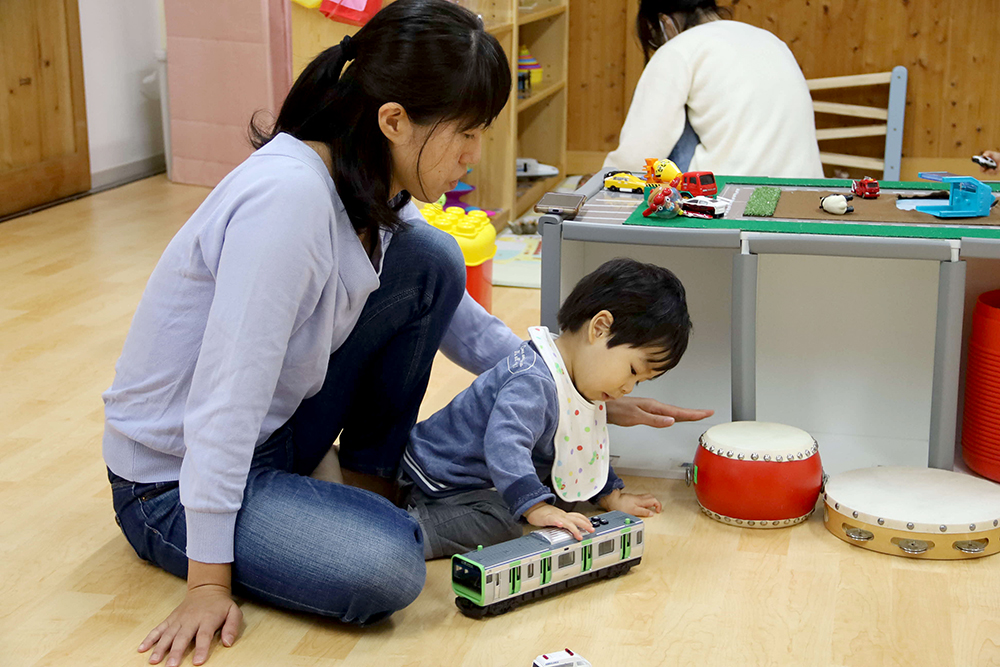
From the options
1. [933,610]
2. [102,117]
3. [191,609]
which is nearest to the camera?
[191,609]

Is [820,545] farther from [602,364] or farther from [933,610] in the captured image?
[602,364]

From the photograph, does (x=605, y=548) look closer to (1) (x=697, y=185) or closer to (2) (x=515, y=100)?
(1) (x=697, y=185)

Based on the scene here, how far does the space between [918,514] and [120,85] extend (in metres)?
3.16

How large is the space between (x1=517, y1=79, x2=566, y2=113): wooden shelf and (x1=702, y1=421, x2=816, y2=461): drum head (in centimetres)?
197

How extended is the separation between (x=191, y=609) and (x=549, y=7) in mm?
2969

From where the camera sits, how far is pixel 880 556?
1.41m

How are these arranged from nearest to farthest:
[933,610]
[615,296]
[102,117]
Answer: [933,610], [615,296], [102,117]

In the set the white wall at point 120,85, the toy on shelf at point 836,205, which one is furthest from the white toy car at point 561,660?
the white wall at point 120,85

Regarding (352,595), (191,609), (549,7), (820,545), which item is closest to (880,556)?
(820,545)

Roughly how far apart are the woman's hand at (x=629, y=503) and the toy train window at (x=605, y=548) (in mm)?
181

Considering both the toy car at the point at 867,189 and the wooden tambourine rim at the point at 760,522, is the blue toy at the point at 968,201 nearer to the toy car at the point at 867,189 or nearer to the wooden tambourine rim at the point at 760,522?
the toy car at the point at 867,189

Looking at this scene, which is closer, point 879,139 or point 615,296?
point 615,296

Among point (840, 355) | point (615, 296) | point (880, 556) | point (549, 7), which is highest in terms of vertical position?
point (549, 7)

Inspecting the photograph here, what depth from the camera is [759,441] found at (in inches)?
58.2
